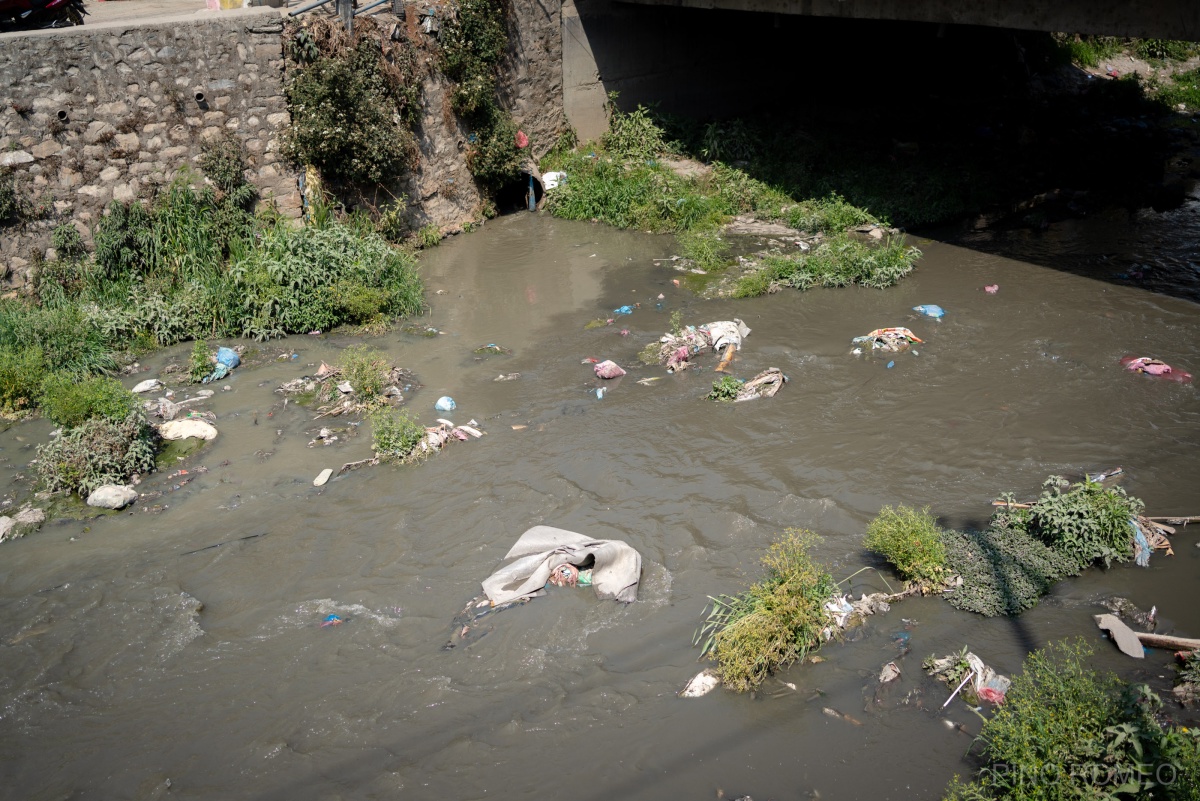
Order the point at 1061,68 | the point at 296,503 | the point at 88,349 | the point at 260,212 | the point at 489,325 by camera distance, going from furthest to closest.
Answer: the point at 1061,68
the point at 260,212
the point at 489,325
the point at 88,349
the point at 296,503

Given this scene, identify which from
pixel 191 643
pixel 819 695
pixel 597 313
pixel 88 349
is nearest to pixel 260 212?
pixel 88 349

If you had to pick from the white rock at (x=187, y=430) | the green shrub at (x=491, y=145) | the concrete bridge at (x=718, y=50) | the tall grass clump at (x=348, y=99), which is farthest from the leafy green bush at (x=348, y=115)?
the white rock at (x=187, y=430)

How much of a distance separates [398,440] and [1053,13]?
7774 millimetres

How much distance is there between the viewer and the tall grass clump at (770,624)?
5059 mm

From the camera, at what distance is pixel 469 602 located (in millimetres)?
5898

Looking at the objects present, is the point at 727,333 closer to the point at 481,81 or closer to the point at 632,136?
the point at 481,81

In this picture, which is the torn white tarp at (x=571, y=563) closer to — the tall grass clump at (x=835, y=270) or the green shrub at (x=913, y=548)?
the green shrub at (x=913, y=548)

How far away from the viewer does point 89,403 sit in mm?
7473

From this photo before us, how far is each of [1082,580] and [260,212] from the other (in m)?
9.81

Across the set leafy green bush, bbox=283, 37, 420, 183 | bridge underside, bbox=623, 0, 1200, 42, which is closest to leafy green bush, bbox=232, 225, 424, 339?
leafy green bush, bbox=283, 37, 420, 183

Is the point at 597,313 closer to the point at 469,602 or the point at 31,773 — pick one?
the point at 469,602

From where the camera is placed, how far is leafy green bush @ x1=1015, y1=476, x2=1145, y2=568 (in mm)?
5766

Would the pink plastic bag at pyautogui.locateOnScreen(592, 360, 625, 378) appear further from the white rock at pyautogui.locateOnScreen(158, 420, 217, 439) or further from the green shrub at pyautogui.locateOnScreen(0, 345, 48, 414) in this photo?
the green shrub at pyautogui.locateOnScreen(0, 345, 48, 414)

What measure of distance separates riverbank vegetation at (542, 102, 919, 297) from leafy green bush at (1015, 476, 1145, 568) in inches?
197
